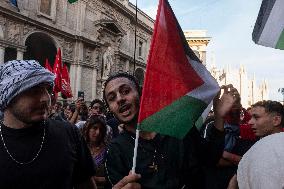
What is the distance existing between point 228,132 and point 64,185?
2.29 meters

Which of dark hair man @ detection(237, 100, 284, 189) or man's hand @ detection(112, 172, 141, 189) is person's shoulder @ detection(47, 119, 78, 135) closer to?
man's hand @ detection(112, 172, 141, 189)

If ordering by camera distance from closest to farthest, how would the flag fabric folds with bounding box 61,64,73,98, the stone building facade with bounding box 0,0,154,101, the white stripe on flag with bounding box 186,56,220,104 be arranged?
the white stripe on flag with bounding box 186,56,220,104 → the flag fabric folds with bounding box 61,64,73,98 → the stone building facade with bounding box 0,0,154,101

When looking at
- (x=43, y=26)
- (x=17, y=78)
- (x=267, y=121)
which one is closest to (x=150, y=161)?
(x=17, y=78)

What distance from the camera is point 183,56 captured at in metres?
2.11

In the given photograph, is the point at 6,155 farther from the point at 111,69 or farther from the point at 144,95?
the point at 111,69

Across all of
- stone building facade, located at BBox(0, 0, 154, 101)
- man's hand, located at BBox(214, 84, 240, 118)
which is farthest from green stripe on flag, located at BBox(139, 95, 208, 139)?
stone building facade, located at BBox(0, 0, 154, 101)

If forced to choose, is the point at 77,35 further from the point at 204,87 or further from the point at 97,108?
Result: the point at 204,87

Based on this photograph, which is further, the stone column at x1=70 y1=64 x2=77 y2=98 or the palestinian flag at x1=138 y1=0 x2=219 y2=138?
the stone column at x1=70 y1=64 x2=77 y2=98

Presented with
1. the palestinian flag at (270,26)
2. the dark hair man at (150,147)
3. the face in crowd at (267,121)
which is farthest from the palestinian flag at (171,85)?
the face in crowd at (267,121)

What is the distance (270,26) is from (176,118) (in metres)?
1.01

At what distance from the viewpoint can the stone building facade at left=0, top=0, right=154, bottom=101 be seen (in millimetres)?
15555

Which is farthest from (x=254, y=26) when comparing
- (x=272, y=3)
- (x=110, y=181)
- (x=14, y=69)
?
(x=14, y=69)

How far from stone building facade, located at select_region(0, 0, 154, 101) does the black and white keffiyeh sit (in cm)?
1359

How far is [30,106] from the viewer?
1.90m
